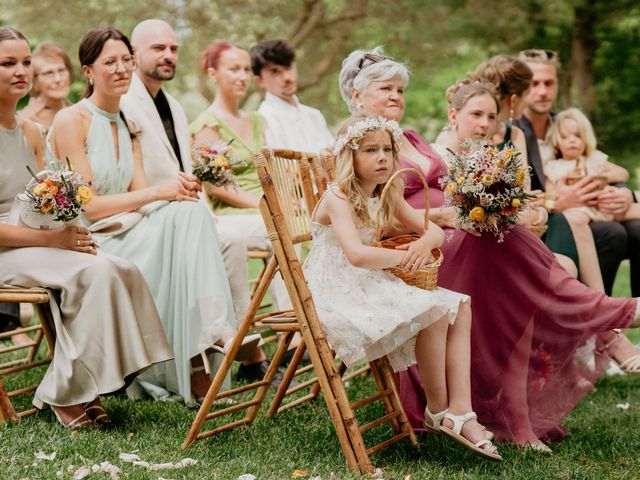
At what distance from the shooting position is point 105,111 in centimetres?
509

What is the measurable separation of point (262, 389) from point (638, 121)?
1641 centimetres

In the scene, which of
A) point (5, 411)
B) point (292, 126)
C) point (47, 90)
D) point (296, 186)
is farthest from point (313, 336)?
point (47, 90)

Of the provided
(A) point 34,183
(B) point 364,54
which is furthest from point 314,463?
(B) point 364,54

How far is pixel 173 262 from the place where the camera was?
193 inches

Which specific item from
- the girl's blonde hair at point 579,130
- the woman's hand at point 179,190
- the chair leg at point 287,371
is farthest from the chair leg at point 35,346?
the girl's blonde hair at point 579,130

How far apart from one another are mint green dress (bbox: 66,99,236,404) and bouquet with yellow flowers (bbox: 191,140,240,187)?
0.33 m

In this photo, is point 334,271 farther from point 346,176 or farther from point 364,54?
point 364,54

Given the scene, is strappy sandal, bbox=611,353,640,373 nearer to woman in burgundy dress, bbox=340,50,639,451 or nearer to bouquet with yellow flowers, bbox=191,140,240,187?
woman in burgundy dress, bbox=340,50,639,451

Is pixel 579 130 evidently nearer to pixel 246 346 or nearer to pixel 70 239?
pixel 246 346

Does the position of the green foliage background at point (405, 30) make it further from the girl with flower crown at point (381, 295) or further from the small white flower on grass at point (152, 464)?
the small white flower on grass at point (152, 464)

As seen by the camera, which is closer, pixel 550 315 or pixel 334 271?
pixel 334 271

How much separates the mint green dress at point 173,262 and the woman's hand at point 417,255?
4.13 feet

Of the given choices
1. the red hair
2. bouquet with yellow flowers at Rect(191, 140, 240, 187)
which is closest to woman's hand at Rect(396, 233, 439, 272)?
bouquet with yellow flowers at Rect(191, 140, 240, 187)

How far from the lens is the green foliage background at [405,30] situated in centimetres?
1731
